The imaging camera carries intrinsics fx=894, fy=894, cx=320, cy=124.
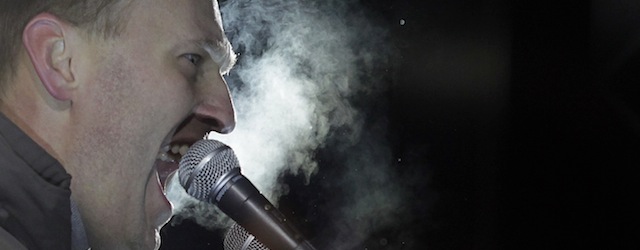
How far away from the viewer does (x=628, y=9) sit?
3.57 metres

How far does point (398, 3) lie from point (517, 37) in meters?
0.55

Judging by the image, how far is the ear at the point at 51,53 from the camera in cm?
167

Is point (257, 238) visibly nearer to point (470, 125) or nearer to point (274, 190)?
point (274, 190)

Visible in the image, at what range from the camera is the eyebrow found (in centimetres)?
183

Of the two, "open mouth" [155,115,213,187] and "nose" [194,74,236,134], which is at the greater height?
"nose" [194,74,236,134]

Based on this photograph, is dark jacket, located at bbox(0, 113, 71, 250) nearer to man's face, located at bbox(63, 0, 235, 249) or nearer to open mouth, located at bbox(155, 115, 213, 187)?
man's face, located at bbox(63, 0, 235, 249)

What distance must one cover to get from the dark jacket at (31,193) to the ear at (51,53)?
15cm

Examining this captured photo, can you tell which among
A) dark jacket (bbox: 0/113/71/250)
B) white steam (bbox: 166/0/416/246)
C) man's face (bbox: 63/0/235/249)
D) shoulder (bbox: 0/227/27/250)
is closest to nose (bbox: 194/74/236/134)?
man's face (bbox: 63/0/235/249)

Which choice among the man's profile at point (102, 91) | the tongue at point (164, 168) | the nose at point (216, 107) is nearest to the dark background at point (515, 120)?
the tongue at point (164, 168)

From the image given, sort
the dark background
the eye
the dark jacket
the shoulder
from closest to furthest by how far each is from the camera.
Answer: the shoulder
the dark jacket
the eye
the dark background

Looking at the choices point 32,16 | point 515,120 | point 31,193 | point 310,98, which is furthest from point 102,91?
point 515,120

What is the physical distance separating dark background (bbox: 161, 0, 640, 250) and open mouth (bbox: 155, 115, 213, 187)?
4.96 ft

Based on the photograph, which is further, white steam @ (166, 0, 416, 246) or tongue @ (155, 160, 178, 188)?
white steam @ (166, 0, 416, 246)

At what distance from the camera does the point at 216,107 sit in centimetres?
185
